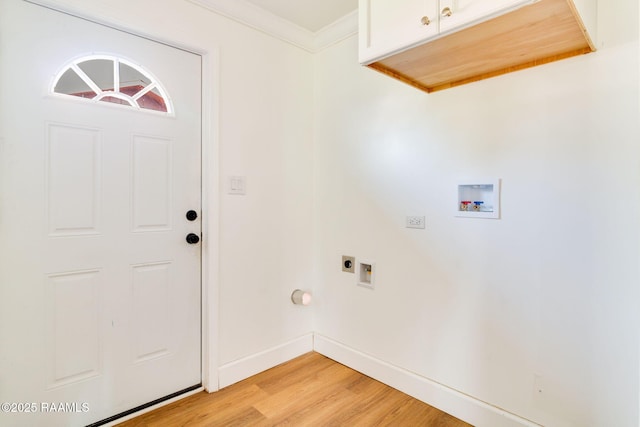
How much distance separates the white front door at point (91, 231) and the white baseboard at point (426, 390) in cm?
98

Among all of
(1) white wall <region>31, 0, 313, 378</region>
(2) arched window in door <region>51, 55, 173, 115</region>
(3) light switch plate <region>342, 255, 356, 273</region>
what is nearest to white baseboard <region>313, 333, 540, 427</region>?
(1) white wall <region>31, 0, 313, 378</region>

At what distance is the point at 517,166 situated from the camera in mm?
1529

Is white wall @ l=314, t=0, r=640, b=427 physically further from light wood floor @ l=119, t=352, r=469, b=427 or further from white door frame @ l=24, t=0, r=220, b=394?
white door frame @ l=24, t=0, r=220, b=394

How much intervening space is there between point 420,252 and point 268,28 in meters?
1.79

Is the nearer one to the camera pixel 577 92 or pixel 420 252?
pixel 577 92

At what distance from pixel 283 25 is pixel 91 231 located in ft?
5.86

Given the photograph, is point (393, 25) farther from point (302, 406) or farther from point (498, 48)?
point (302, 406)

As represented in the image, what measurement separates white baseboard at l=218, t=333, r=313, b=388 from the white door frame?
74 mm

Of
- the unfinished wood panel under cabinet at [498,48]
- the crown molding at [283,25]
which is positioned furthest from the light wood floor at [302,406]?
A: the crown molding at [283,25]

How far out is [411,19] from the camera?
1316mm

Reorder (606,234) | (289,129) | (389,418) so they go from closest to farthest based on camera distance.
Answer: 1. (606,234)
2. (389,418)
3. (289,129)

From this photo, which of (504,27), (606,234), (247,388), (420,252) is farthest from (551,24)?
(247,388)

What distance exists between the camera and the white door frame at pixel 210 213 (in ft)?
6.35

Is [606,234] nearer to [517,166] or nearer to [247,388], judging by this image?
[517,166]
